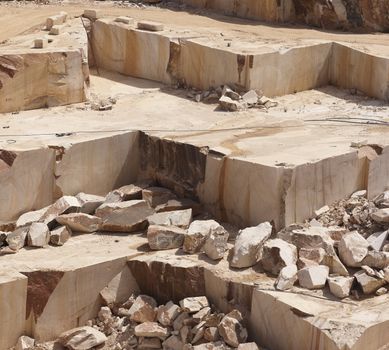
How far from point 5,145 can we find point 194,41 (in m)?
4.21

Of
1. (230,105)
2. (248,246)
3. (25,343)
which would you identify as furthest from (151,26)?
(25,343)

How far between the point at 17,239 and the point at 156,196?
1.91 m

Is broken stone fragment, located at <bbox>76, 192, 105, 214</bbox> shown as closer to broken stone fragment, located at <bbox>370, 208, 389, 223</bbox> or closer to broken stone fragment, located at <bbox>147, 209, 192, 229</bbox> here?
broken stone fragment, located at <bbox>147, 209, 192, 229</bbox>

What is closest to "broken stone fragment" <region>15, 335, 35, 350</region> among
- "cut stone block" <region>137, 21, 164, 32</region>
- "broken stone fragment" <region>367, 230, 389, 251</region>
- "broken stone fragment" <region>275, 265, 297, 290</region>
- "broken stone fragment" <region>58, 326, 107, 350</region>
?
"broken stone fragment" <region>58, 326, 107, 350</region>

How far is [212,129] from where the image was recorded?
13.0m

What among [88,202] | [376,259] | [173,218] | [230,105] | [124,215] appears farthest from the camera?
[230,105]

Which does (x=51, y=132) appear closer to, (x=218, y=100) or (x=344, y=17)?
(x=218, y=100)

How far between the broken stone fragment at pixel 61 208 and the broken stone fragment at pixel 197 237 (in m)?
1.65

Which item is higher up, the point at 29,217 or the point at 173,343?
the point at 29,217

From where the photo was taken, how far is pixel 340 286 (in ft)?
31.6

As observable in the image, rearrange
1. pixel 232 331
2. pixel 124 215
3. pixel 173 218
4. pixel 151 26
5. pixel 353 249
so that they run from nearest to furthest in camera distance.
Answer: pixel 232 331 < pixel 353 249 < pixel 173 218 < pixel 124 215 < pixel 151 26

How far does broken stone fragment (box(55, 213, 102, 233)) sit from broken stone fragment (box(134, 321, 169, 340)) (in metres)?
1.71

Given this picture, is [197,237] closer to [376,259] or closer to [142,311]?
[142,311]

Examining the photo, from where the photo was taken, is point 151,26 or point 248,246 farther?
point 151,26
